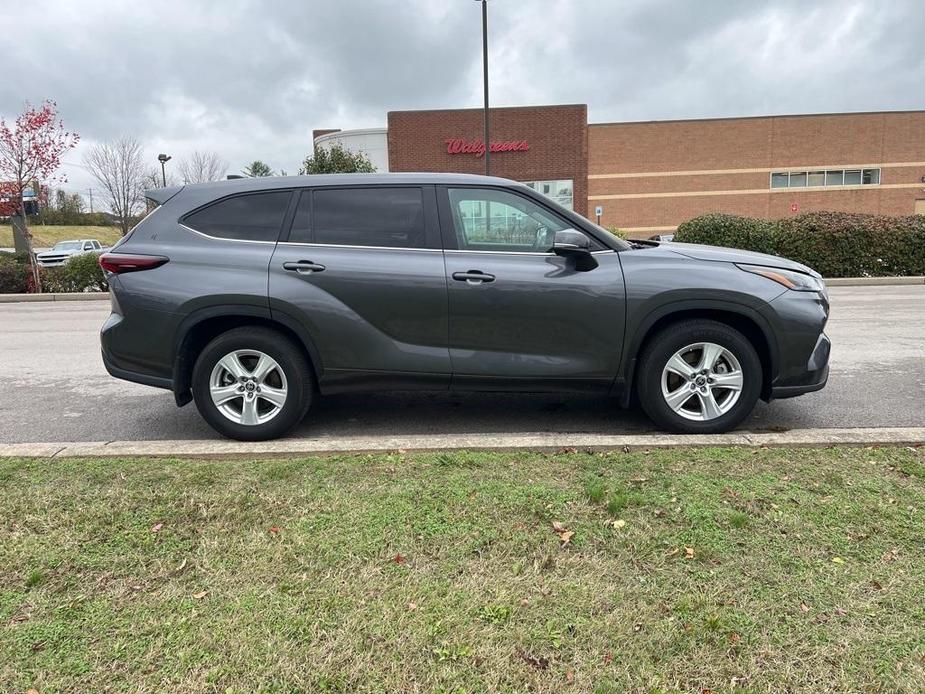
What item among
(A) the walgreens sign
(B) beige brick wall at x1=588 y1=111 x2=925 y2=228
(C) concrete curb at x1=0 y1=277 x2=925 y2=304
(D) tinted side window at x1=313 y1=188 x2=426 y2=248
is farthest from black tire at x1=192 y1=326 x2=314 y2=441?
(B) beige brick wall at x1=588 y1=111 x2=925 y2=228

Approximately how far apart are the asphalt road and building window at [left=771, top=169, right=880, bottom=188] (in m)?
33.8

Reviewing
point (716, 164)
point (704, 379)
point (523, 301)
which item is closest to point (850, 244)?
point (704, 379)

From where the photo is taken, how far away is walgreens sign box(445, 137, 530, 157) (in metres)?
34.2

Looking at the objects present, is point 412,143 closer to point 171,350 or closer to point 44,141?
point 44,141

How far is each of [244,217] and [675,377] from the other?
3.09 meters

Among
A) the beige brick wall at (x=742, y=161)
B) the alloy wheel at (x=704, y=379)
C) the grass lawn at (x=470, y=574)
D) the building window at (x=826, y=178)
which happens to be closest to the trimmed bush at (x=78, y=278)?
the grass lawn at (x=470, y=574)

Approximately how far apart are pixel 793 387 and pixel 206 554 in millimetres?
3640

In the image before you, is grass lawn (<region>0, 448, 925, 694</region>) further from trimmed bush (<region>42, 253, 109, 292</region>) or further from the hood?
trimmed bush (<region>42, 253, 109, 292</region>)

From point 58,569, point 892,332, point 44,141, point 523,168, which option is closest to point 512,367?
point 58,569

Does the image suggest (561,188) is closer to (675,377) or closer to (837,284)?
(837,284)

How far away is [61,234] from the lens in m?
59.7

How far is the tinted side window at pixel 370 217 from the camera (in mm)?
4477

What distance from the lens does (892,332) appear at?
876cm

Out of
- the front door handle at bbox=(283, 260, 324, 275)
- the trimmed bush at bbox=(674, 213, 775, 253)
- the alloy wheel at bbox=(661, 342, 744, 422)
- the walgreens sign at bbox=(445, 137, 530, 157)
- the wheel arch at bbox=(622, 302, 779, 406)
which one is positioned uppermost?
the walgreens sign at bbox=(445, 137, 530, 157)
